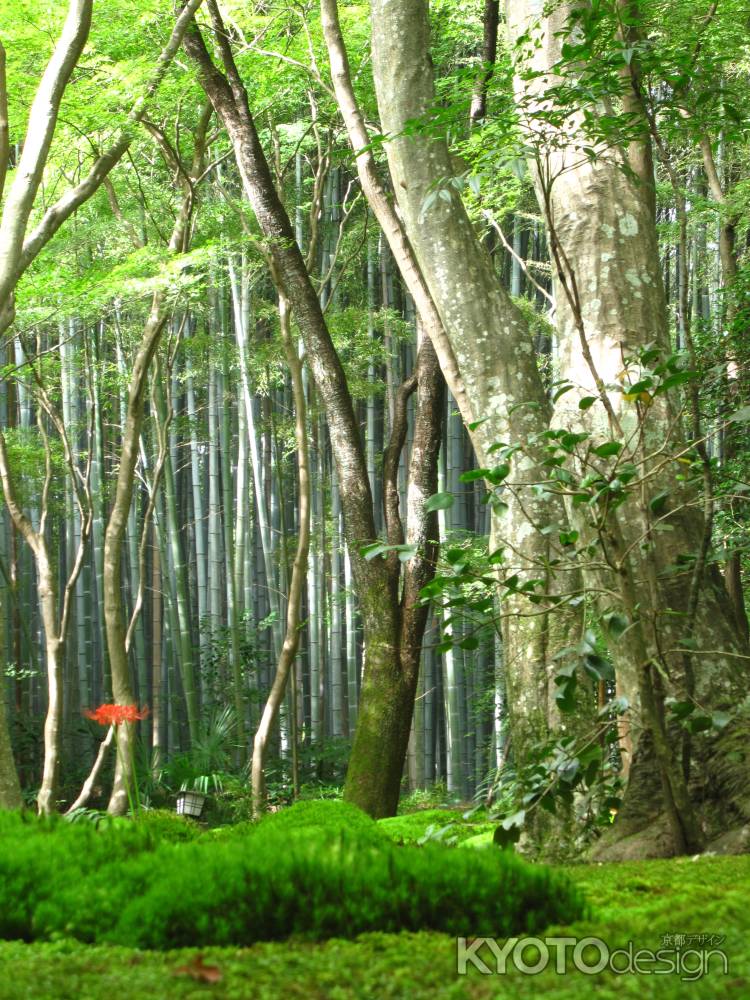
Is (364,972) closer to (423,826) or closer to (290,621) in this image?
(423,826)

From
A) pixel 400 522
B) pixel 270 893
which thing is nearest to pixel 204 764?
pixel 400 522

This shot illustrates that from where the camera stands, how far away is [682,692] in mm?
1885

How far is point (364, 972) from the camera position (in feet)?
3.22

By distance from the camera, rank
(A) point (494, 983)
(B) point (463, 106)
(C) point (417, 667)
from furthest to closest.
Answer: (C) point (417, 667) → (B) point (463, 106) → (A) point (494, 983)

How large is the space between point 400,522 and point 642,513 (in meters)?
3.05

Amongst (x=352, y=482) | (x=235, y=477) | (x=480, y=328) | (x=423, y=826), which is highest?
(x=235, y=477)

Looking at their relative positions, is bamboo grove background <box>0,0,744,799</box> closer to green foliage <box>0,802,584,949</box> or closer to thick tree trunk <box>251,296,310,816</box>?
thick tree trunk <box>251,296,310,816</box>

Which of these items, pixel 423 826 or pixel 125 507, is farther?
pixel 125 507

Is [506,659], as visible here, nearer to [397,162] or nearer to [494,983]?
[397,162]

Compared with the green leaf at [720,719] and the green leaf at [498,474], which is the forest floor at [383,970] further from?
the green leaf at [498,474]

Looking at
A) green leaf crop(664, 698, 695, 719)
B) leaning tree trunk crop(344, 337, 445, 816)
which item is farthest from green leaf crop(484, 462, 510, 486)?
leaning tree trunk crop(344, 337, 445, 816)

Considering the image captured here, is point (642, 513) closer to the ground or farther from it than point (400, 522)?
closer to the ground

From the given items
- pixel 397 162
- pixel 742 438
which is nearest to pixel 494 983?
pixel 397 162

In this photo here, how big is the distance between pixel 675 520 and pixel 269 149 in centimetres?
792
